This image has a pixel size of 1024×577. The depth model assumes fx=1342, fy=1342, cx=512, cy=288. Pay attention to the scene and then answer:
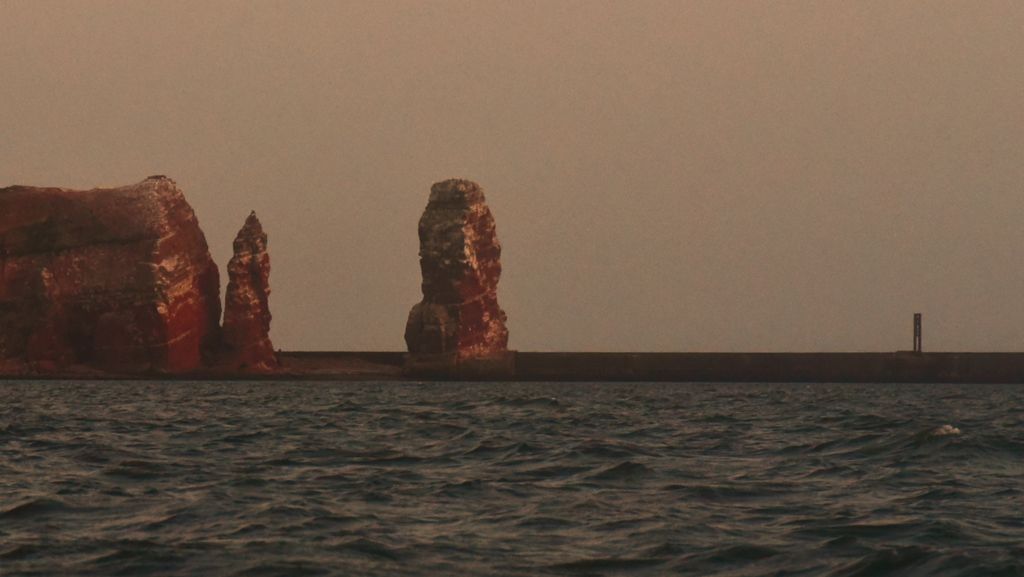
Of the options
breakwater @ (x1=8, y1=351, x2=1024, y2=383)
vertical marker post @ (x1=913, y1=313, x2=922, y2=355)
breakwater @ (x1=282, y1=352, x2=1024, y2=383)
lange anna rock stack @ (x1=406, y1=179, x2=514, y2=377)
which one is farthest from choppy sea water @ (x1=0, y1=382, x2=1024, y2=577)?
lange anna rock stack @ (x1=406, y1=179, x2=514, y2=377)

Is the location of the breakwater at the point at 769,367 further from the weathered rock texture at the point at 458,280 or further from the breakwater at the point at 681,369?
the weathered rock texture at the point at 458,280

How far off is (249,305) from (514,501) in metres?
85.6

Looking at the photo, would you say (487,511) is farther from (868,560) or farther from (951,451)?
(951,451)

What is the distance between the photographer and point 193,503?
15648 millimetres

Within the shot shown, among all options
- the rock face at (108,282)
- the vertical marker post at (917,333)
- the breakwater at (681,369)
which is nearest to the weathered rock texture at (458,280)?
the breakwater at (681,369)

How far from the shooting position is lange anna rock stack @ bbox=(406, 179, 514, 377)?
96.9 meters

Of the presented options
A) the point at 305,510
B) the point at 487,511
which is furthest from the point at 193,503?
the point at 487,511

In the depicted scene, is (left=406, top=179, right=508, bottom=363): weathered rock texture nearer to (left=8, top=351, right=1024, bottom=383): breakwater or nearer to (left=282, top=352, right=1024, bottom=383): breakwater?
(left=8, top=351, right=1024, bottom=383): breakwater

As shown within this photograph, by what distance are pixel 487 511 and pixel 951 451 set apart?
10178 mm

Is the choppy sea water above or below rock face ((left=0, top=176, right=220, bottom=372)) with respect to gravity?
below

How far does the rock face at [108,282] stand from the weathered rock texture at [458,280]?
17221mm

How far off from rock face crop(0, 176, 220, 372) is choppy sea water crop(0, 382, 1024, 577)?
70896 millimetres

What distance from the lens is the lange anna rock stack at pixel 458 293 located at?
96.9m

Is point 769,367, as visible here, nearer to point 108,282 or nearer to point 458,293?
point 458,293
